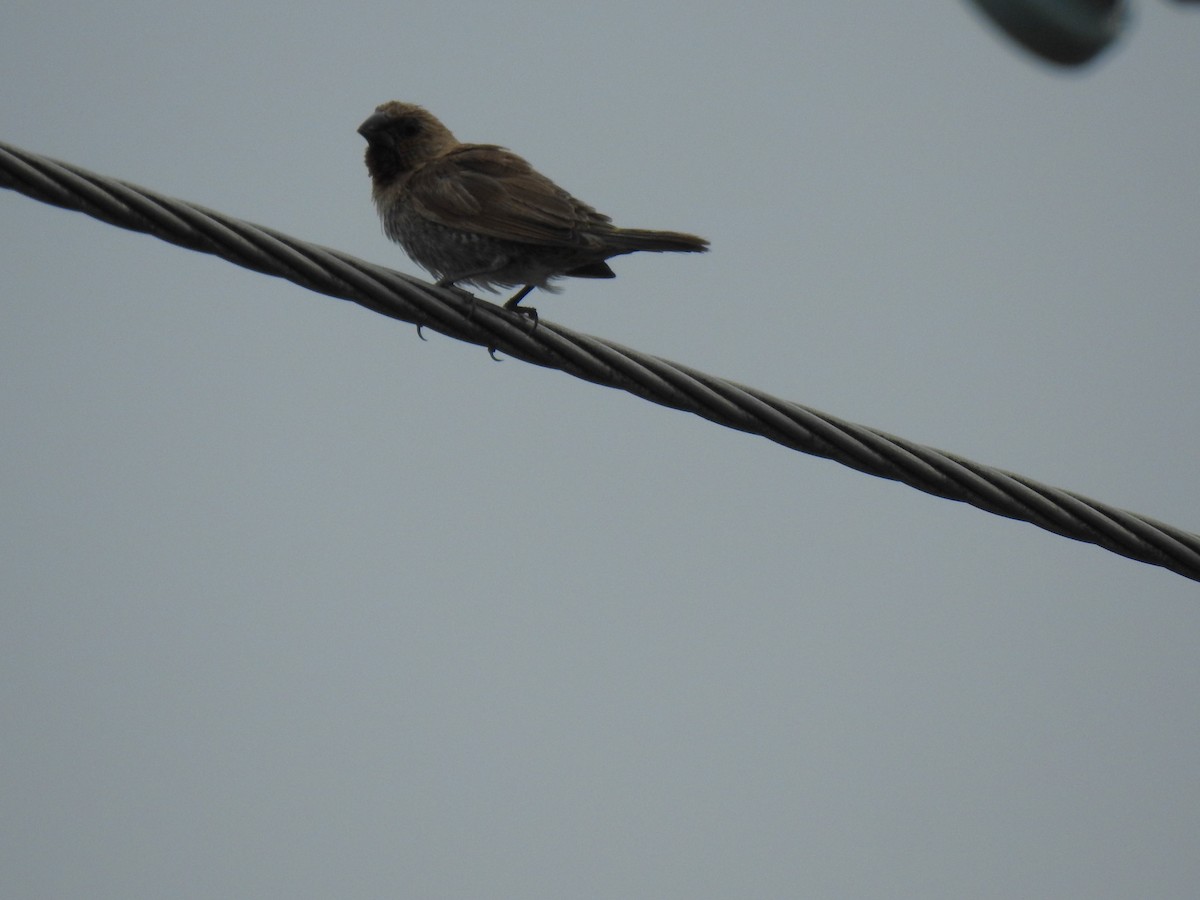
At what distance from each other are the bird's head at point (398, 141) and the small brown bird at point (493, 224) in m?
0.03

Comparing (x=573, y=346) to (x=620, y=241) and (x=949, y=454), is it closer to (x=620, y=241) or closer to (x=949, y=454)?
(x=949, y=454)

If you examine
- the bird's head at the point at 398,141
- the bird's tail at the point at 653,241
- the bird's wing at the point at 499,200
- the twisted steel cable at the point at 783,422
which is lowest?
the twisted steel cable at the point at 783,422

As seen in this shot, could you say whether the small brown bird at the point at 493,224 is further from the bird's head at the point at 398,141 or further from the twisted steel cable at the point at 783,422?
the twisted steel cable at the point at 783,422

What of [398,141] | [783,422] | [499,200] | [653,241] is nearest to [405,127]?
[398,141]

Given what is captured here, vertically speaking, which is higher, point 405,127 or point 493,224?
point 405,127

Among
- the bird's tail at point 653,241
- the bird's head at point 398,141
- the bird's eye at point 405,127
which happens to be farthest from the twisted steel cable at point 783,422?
the bird's eye at point 405,127

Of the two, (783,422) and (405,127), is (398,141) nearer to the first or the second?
(405,127)

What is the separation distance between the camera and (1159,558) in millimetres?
4145

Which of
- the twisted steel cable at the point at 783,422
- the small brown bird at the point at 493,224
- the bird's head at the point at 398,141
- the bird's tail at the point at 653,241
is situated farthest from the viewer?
the bird's head at the point at 398,141

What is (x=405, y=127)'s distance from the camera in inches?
298

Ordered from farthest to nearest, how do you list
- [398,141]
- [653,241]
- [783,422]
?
[398,141], [653,241], [783,422]

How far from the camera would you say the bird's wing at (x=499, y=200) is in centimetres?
635

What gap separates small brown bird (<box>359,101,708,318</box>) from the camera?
20.7 ft

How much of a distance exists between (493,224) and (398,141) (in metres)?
1.25
